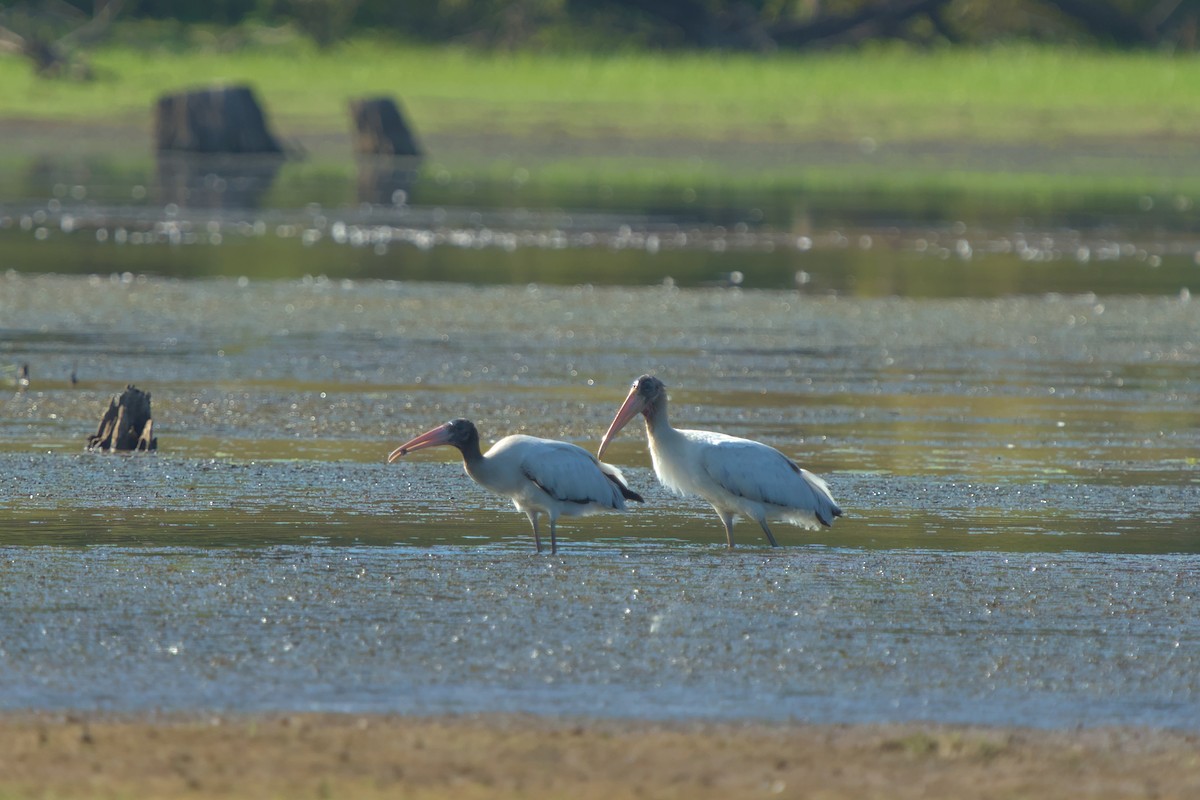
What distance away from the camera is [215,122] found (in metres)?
38.6

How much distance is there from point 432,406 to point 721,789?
7560 mm

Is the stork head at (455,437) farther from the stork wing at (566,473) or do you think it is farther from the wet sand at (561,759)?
the wet sand at (561,759)

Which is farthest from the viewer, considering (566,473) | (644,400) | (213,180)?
(213,180)

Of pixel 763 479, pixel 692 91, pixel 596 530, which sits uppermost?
pixel 692 91

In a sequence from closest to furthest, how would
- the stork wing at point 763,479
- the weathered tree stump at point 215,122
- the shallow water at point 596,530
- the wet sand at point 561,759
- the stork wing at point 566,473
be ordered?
1. the wet sand at point 561,759
2. the shallow water at point 596,530
3. the stork wing at point 566,473
4. the stork wing at point 763,479
5. the weathered tree stump at point 215,122

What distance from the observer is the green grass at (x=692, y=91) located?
40812mm

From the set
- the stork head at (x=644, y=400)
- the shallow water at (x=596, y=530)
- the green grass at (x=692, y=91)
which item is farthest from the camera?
the green grass at (x=692, y=91)

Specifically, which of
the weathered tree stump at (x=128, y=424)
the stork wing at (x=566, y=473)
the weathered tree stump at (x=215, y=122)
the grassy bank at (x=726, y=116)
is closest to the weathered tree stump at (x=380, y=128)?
the grassy bank at (x=726, y=116)

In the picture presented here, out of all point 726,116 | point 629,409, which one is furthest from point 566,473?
point 726,116

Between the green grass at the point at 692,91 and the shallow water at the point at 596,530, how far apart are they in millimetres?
23577

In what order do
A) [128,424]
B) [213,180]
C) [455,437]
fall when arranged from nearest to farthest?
[455,437] → [128,424] → [213,180]

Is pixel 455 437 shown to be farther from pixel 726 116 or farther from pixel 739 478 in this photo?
pixel 726 116

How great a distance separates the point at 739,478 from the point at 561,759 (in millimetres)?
3560

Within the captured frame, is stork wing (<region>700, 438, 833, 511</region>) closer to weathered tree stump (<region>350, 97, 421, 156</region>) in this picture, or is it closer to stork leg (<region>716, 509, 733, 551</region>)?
stork leg (<region>716, 509, 733, 551</region>)
